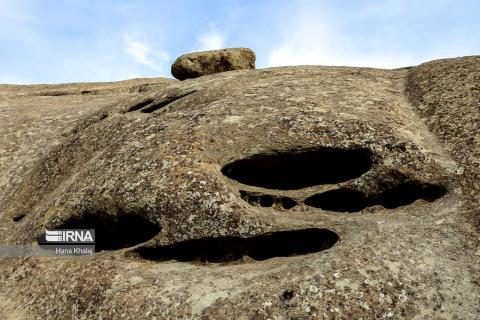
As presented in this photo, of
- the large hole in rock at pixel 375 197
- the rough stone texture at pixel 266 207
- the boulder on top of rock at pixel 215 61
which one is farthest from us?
the boulder on top of rock at pixel 215 61

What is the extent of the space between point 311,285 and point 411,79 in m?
13.4

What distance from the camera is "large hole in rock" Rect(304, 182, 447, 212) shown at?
1434 cm

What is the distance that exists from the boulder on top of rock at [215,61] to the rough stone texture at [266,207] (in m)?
10.2

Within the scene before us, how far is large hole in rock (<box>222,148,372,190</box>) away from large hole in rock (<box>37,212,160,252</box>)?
3080 mm

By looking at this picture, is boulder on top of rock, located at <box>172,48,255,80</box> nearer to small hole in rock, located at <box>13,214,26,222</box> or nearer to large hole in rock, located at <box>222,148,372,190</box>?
small hole in rock, located at <box>13,214,26,222</box>

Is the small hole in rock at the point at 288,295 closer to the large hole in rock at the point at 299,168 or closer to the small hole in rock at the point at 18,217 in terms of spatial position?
the large hole in rock at the point at 299,168

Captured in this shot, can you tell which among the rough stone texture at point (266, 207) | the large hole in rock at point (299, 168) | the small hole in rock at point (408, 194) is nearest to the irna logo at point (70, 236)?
the rough stone texture at point (266, 207)

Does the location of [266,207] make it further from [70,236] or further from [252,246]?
[70,236]

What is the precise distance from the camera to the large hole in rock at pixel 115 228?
15297 millimetres

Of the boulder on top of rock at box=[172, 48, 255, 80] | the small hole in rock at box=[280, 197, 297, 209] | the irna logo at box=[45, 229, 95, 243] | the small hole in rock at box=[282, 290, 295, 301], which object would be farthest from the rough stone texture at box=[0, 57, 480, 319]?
the boulder on top of rock at box=[172, 48, 255, 80]

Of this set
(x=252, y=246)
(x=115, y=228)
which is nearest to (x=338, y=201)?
(x=252, y=246)

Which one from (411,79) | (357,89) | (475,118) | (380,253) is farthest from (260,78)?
(380,253)

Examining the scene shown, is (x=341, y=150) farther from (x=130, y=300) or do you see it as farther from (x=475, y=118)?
(x=130, y=300)

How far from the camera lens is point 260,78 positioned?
21781 mm
